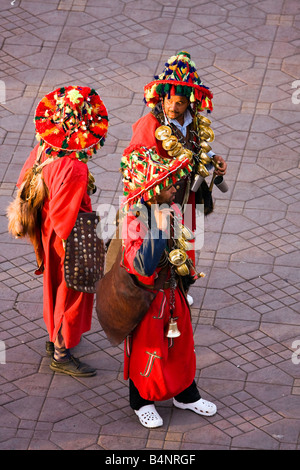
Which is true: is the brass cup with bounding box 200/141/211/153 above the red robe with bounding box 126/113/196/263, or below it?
below

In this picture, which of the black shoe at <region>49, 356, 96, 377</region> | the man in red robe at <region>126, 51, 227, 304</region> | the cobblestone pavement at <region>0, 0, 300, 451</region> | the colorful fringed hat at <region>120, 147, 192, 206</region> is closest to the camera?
the colorful fringed hat at <region>120, 147, 192, 206</region>

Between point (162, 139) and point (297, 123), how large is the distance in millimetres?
4004

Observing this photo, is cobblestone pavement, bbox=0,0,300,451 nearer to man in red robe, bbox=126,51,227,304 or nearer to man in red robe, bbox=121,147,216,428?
man in red robe, bbox=121,147,216,428

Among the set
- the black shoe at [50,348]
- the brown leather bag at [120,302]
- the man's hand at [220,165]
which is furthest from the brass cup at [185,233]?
the black shoe at [50,348]

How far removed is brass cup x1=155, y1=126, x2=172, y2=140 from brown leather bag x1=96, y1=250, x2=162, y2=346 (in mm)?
824

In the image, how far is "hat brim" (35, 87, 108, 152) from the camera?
23.6ft

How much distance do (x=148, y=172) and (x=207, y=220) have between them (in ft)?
9.92

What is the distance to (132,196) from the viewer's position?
6621mm

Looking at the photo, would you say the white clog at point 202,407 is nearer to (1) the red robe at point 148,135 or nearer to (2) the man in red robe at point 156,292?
(2) the man in red robe at point 156,292

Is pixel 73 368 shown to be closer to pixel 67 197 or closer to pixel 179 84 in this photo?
pixel 67 197

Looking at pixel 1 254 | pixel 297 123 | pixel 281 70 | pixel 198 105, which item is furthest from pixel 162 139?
pixel 281 70

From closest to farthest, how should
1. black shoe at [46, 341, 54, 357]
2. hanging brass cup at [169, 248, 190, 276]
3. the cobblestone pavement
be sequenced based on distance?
Answer: hanging brass cup at [169, 248, 190, 276]
the cobblestone pavement
black shoe at [46, 341, 54, 357]


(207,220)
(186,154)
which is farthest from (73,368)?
(207,220)

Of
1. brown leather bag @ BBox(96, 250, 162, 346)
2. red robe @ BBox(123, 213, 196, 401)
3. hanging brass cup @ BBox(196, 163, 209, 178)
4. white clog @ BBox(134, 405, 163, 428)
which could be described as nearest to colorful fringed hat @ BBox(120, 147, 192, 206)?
red robe @ BBox(123, 213, 196, 401)
